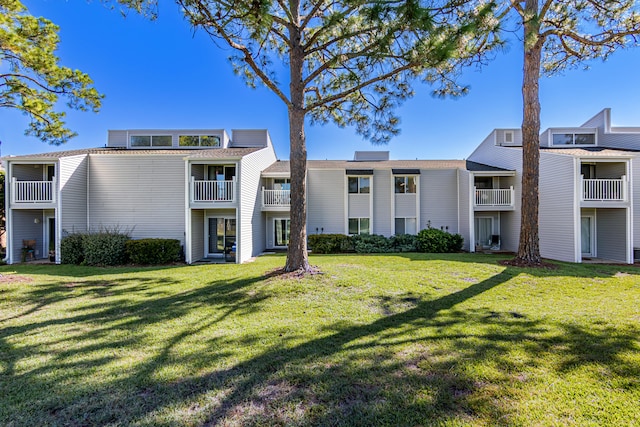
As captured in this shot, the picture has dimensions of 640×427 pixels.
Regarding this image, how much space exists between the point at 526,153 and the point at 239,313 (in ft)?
37.4

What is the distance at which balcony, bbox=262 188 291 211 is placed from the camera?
16.3 meters

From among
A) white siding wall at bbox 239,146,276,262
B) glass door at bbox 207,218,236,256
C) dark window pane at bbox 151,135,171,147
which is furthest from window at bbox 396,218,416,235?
dark window pane at bbox 151,135,171,147

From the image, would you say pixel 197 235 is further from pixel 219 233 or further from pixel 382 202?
pixel 382 202

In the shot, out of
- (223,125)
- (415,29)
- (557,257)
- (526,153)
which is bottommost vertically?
(557,257)

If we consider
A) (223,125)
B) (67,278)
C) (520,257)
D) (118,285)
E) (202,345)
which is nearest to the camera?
(202,345)

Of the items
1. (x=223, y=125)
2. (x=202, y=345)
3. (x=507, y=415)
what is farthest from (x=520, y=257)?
(x=223, y=125)

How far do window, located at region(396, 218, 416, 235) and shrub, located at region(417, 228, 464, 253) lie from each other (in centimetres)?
165

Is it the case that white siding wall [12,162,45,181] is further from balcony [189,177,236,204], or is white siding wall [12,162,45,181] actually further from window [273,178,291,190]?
window [273,178,291,190]

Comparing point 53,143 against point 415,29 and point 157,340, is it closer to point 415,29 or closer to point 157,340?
point 157,340

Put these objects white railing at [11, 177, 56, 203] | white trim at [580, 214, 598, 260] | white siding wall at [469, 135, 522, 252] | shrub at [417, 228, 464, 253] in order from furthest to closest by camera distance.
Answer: white siding wall at [469, 135, 522, 252] → shrub at [417, 228, 464, 253] → white trim at [580, 214, 598, 260] → white railing at [11, 177, 56, 203]

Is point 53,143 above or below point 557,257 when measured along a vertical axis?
above

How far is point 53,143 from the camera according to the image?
10.7m

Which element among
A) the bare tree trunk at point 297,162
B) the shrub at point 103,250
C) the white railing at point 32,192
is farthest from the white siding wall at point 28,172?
the bare tree trunk at point 297,162

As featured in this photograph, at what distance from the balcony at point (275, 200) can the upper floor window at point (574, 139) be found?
54.3 feet
